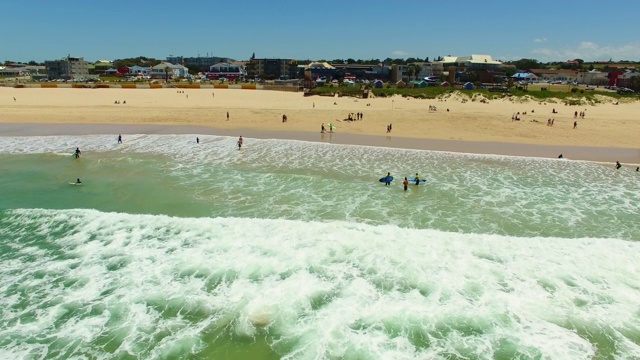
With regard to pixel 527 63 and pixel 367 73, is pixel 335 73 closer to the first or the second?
pixel 367 73

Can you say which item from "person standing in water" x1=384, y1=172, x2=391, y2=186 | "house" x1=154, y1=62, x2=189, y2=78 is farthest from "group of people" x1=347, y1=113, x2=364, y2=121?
"house" x1=154, y1=62, x2=189, y2=78

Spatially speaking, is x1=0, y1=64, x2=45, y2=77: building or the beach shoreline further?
x1=0, y1=64, x2=45, y2=77: building

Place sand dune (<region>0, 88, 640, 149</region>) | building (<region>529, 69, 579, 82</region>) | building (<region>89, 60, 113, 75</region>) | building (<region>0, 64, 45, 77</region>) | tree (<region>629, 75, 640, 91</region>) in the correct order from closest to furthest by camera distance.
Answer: sand dune (<region>0, 88, 640, 149</region>) < tree (<region>629, 75, 640, 91</region>) < building (<region>529, 69, 579, 82</region>) < building (<region>0, 64, 45, 77</region>) < building (<region>89, 60, 113, 75</region>)

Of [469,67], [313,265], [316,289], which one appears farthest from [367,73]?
[316,289]

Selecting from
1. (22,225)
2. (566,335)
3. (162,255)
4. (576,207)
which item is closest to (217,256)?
(162,255)

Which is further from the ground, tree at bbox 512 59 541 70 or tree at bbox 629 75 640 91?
tree at bbox 512 59 541 70

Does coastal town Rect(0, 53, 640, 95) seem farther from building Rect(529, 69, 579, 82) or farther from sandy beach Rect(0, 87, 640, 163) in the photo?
sandy beach Rect(0, 87, 640, 163)

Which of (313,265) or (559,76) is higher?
(559,76)
